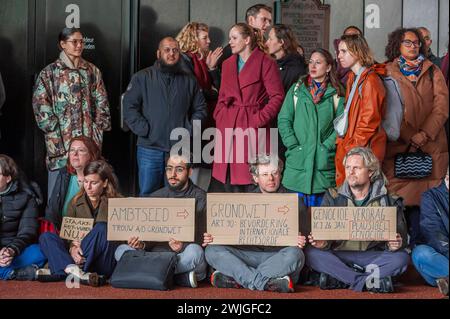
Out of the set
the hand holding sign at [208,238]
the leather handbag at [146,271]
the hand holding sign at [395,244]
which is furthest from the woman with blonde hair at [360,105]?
the leather handbag at [146,271]

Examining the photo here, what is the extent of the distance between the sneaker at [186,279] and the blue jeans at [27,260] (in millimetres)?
898

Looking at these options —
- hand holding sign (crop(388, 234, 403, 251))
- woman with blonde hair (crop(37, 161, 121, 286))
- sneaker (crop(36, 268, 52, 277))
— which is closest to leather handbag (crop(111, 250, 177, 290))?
woman with blonde hair (crop(37, 161, 121, 286))

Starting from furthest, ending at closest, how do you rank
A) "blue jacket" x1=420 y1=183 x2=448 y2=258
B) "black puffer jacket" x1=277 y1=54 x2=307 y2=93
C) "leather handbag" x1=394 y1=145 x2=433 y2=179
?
"black puffer jacket" x1=277 y1=54 x2=307 y2=93
"leather handbag" x1=394 y1=145 x2=433 y2=179
"blue jacket" x1=420 y1=183 x2=448 y2=258

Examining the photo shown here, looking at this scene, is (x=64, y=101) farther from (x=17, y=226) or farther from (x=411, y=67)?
(x=411, y=67)

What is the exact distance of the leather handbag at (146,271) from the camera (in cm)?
652

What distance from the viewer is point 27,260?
22.6ft

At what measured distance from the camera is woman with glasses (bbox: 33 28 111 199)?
770 cm

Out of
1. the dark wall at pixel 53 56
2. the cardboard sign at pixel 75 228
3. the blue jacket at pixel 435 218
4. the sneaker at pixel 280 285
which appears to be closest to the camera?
the sneaker at pixel 280 285

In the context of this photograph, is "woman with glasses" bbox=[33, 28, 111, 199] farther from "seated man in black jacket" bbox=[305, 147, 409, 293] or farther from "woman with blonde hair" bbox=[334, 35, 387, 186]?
"seated man in black jacket" bbox=[305, 147, 409, 293]

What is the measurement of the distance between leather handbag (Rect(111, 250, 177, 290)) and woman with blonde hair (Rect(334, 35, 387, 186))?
50.8 inches

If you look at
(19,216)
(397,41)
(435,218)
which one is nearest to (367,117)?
(397,41)

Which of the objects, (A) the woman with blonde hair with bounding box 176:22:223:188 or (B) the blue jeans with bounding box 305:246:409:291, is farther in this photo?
(A) the woman with blonde hair with bounding box 176:22:223:188

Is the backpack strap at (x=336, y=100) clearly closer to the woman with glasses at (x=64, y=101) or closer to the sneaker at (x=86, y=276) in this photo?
the woman with glasses at (x=64, y=101)

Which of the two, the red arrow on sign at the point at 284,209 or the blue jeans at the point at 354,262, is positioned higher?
the red arrow on sign at the point at 284,209
